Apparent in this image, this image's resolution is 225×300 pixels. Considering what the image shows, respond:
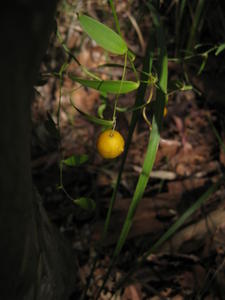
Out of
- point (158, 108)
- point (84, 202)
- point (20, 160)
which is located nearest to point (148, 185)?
point (84, 202)

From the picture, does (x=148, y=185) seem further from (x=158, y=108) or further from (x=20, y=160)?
(x=20, y=160)

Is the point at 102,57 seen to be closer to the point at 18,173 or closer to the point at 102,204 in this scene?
the point at 102,204

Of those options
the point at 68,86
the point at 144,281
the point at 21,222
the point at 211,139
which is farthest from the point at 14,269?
the point at 68,86

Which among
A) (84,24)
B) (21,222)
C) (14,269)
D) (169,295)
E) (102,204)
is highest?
(84,24)

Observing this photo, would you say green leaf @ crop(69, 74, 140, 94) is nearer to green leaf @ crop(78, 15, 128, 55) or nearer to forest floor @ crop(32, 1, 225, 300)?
green leaf @ crop(78, 15, 128, 55)

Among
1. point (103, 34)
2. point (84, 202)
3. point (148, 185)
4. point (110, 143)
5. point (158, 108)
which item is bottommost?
point (148, 185)

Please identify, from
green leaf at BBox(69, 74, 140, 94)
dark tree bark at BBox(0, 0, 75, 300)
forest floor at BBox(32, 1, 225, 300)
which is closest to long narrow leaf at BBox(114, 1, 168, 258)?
green leaf at BBox(69, 74, 140, 94)

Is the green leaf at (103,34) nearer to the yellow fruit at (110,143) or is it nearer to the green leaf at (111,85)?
the green leaf at (111,85)

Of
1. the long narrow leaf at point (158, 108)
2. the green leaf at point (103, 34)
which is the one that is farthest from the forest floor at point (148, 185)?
the green leaf at point (103, 34)
